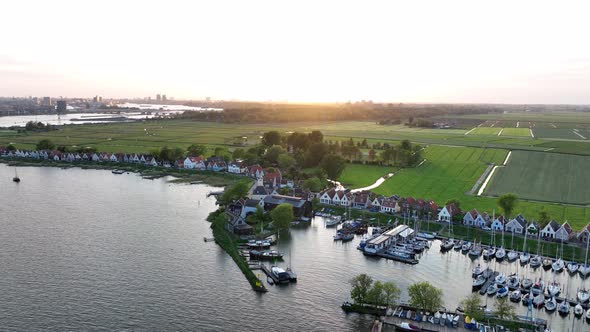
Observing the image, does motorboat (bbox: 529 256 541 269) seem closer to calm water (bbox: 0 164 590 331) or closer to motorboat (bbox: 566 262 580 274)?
calm water (bbox: 0 164 590 331)

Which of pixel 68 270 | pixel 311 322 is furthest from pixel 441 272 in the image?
pixel 68 270

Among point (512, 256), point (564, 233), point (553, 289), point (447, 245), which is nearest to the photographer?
point (553, 289)

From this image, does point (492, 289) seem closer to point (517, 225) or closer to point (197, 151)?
point (517, 225)

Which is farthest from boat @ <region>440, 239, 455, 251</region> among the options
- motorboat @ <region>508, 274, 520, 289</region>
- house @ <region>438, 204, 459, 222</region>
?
motorboat @ <region>508, 274, 520, 289</region>

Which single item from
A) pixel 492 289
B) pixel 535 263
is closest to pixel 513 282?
pixel 492 289

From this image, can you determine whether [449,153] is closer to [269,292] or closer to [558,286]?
[558,286]

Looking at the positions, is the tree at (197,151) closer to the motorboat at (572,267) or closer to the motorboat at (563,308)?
the motorboat at (572,267)
